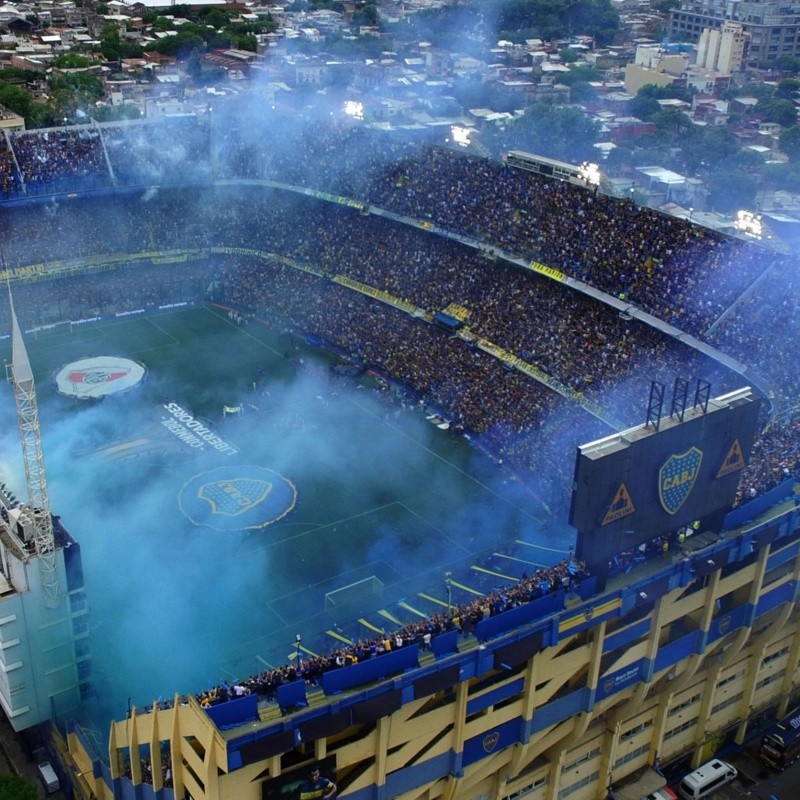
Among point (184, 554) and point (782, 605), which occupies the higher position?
point (782, 605)

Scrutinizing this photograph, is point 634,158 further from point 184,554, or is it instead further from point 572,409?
point 184,554

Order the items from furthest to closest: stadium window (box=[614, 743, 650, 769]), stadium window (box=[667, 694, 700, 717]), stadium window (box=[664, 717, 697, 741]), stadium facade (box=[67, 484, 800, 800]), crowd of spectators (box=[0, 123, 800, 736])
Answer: crowd of spectators (box=[0, 123, 800, 736])
stadium window (box=[664, 717, 697, 741])
stadium window (box=[667, 694, 700, 717])
stadium window (box=[614, 743, 650, 769])
stadium facade (box=[67, 484, 800, 800])

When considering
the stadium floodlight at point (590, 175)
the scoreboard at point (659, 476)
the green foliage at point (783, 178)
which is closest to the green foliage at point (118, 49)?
the green foliage at point (783, 178)

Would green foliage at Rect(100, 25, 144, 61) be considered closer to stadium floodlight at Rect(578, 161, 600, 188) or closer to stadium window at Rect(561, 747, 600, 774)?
stadium floodlight at Rect(578, 161, 600, 188)

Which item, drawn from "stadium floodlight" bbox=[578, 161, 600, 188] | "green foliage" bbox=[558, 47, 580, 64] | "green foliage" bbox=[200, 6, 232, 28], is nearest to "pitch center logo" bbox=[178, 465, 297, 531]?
"stadium floodlight" bbox=[578, 161, 600, 188]

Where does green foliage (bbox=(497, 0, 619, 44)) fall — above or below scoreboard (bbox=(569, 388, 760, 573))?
below

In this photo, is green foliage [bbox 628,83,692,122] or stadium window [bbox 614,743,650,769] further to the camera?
green foliage [bbox 628,83,692,122]

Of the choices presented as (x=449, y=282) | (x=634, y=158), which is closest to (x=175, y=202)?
(x=449, y=282)
